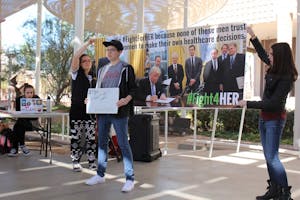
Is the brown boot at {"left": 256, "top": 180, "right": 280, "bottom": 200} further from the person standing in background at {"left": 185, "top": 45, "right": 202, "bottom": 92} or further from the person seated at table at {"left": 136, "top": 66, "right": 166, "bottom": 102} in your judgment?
the person seated at table at {"left": 136, "top": 66, "right": 166, "bottom": 102}

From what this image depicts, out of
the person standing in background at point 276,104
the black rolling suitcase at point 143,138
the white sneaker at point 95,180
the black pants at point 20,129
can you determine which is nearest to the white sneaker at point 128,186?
the white sneaker at point 95,180

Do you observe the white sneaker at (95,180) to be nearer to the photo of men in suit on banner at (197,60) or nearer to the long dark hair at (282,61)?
the photo of men in suit on banner at (197,60)

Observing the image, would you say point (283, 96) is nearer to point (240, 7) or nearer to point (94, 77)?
point (94, 77)

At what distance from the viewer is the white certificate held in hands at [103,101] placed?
5.29m

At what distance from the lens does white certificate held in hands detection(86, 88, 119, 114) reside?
5.29m

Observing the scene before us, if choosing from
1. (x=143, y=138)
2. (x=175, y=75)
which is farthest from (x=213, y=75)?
(x=143, y=138)

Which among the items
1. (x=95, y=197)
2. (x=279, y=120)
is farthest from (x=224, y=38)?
(x=95, y=197)

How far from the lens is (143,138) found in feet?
24.7

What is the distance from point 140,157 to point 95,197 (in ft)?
8.25

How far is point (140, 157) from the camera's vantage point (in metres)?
7.45

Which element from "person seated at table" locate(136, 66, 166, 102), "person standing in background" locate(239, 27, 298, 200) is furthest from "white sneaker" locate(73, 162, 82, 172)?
"person standing in background" locate(239, 27, 298, 200)

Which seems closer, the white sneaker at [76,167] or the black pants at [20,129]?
the white sneaker at [76,167]

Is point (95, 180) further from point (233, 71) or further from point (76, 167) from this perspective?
point (233, 71)

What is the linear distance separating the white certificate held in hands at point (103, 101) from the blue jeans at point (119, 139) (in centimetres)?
9
